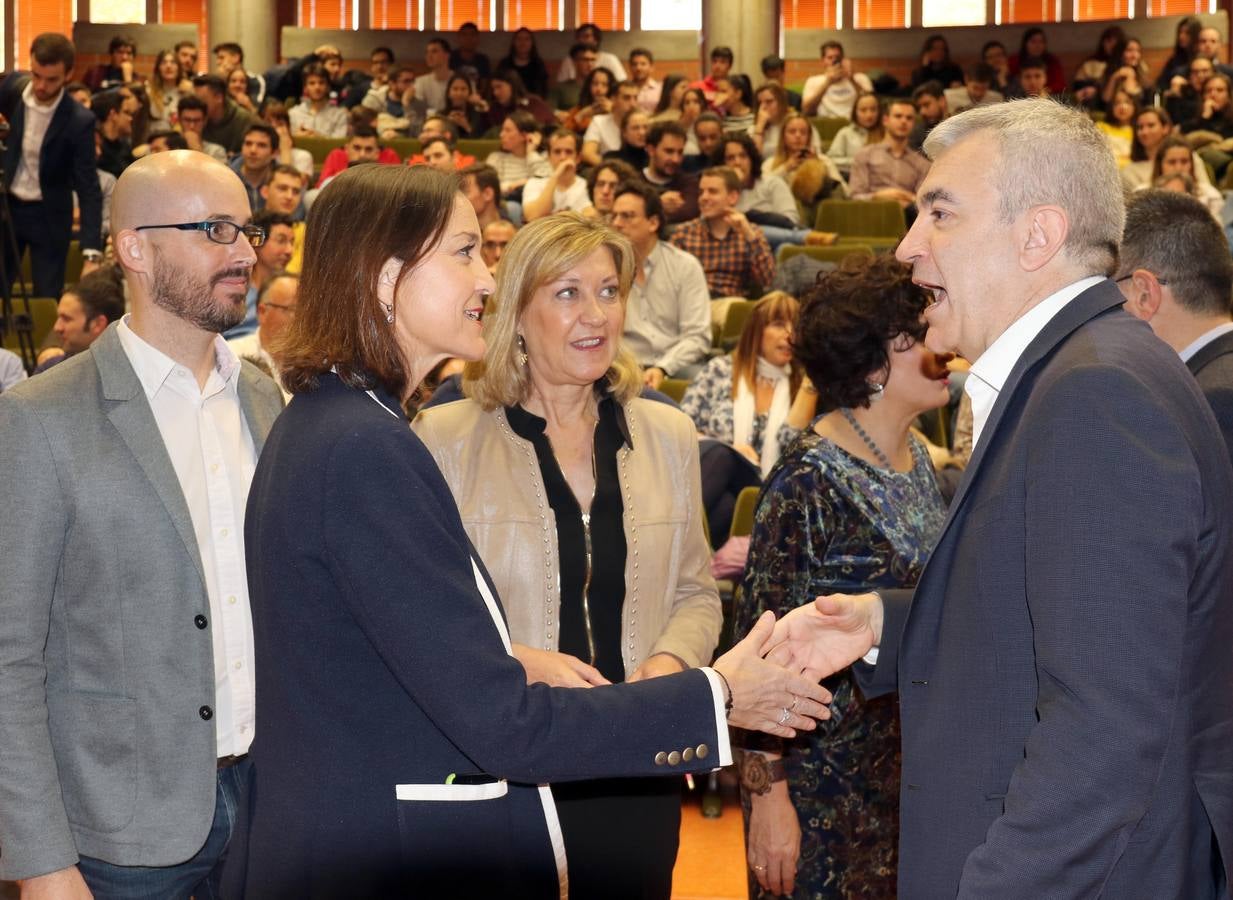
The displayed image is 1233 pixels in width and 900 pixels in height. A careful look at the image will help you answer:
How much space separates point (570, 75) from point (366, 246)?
1430cm

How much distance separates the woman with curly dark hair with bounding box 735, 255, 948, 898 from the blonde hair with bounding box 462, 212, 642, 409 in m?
0.41

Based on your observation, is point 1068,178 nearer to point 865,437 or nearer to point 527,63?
point 865,437

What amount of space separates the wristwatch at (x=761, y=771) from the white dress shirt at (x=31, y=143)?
721 cm

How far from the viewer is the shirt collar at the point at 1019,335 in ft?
5.74

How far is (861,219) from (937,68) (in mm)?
5820

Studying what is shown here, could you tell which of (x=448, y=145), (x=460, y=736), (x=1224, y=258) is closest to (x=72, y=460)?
(x=460, y=736)

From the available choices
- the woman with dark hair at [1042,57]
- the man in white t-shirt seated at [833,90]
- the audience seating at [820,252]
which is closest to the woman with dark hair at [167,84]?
the man in white t-shirt seated at [833,90]

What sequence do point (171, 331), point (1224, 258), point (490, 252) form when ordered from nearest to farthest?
point (171, 331) → point (1224, 258) → point (490, 252)

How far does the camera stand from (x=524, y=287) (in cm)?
275

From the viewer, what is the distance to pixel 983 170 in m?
1.81

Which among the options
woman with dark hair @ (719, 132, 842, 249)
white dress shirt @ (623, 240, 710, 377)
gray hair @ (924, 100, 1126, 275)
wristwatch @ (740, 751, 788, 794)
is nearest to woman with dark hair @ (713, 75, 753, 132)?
woman with dark hair @ (719, 132, 842, 249)

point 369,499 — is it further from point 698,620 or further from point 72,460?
point 698,620

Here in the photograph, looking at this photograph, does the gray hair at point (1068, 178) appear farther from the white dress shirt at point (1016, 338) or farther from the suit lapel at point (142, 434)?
the suit lapel at point (142, 434)

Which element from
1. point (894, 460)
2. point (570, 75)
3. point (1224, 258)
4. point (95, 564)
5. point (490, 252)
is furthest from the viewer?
point (570, 75)
